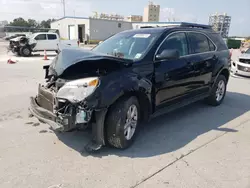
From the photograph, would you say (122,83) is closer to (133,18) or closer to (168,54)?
(168,54)

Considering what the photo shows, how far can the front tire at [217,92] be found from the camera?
231 inches

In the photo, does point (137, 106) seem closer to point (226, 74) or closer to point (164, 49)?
point (164, 49)

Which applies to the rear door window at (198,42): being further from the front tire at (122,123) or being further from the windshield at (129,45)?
the front tire at (122,123)

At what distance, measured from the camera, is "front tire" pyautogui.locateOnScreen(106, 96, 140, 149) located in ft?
11.2

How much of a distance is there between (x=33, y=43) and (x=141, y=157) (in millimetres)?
17987

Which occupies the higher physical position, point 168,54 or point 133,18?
point 133,18

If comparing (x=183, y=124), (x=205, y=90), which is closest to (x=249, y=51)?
(x=205, y=90)

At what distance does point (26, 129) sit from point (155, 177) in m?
2.54

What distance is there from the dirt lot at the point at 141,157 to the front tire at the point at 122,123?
0.56 feet

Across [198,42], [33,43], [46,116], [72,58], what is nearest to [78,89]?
[72,58]

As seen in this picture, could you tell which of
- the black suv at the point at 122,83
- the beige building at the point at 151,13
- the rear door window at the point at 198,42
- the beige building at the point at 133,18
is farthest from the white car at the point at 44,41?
the beige building at the point at 151,13

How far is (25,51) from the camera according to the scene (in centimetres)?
1830

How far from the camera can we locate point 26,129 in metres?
Result: 4.33

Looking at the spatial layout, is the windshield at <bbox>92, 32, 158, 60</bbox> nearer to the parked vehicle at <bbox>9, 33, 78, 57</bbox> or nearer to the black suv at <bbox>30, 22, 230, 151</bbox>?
the black suv at <bbox>30, 22, 230, 151</bbox>
